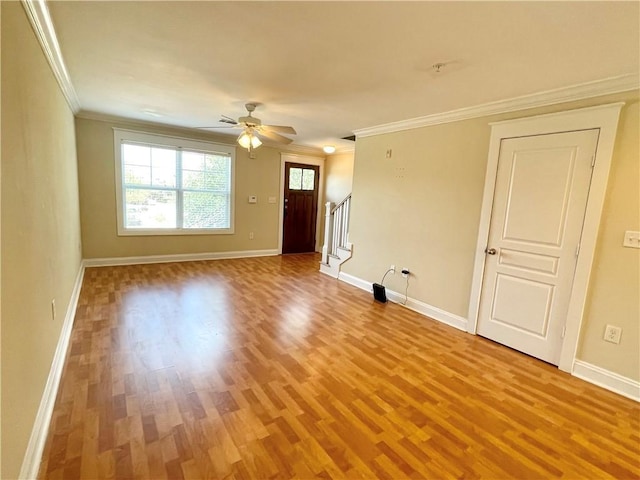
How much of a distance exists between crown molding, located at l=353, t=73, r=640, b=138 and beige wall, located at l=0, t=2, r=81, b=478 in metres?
3.46

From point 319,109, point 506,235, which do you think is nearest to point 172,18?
point 319,109

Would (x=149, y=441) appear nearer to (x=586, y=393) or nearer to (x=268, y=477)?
(x=268, y=477)

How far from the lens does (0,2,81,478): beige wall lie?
1240 mm

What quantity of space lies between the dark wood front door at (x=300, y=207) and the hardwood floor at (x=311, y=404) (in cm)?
357

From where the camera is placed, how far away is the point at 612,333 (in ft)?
7.86

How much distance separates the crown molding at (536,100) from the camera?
2279 mm

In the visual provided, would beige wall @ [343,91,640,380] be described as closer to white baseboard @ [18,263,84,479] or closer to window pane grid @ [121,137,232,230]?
window pane grid @ [121,137,232,230]

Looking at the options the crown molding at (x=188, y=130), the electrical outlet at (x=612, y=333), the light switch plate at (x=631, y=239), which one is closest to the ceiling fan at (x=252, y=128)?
the crown molding at (x=188, y=130)

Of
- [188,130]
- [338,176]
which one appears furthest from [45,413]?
[338,176]

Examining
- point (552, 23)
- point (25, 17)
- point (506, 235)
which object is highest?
point (552, 23)

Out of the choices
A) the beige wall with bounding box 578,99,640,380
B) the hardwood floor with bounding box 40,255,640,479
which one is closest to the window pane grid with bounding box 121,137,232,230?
the hardwood floor with bounding box 40,255,640,479

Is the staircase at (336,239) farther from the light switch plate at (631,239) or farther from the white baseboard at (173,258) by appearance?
the light switch plate at (631,239)

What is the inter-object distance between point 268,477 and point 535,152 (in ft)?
10.5

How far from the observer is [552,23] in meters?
1.66
